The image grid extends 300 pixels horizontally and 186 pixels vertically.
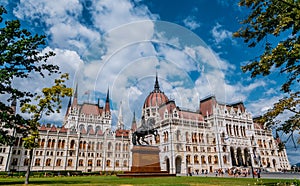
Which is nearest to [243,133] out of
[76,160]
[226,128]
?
[226,128]

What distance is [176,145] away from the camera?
5409 centimetres

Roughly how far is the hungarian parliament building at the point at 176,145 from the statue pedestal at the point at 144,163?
24.3m

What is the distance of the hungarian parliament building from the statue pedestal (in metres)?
24.3

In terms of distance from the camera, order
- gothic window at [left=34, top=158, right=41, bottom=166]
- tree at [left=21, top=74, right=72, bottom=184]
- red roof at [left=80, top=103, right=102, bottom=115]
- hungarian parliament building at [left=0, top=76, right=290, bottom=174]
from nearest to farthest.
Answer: tree at [left=21, top=74, right=72, bottom=184]
hungarian parliament building at [left=0, top=76, right=290, bottom=174]
gothic window at [left=34, top=158, right=41, bottom=166]
red roof at [left=80, top=103, right=102, bottom=115]

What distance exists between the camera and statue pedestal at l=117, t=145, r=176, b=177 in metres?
23.2

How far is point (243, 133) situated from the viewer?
6488cm

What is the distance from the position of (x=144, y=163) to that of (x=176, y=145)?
104ft

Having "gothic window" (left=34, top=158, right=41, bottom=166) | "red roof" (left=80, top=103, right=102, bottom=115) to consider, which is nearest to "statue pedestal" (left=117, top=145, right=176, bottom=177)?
"gothic window" (left=34, top=158, right=41, bottom=166)

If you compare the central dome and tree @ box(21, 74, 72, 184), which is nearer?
tree @ box(21, 74, 72, 184)

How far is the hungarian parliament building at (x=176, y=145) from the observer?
5562 centimetres

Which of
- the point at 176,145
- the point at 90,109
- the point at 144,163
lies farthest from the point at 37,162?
the point at 144,163

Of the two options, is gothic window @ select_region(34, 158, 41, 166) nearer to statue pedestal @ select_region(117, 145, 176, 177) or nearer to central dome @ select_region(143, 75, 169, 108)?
central dome @ select_region(143, 75, 169, 108)

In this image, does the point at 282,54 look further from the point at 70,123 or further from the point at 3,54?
the point at 70,123

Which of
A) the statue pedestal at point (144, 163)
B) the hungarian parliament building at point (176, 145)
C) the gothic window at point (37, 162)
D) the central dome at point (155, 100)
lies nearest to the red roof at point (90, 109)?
the hungarian parliament building at point (176, 145)
